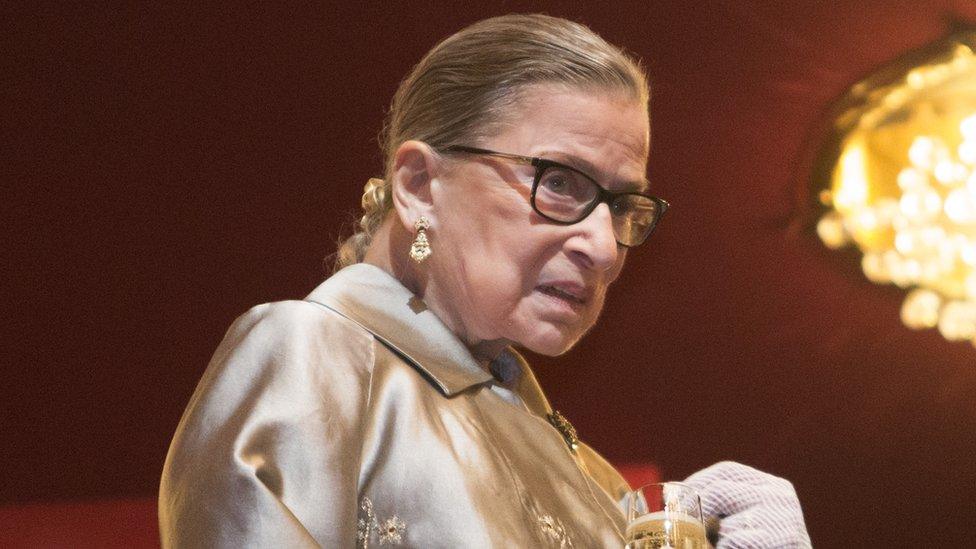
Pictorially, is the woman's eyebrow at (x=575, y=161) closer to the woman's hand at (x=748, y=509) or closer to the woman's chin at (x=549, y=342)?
the woman's chin at (x=549, y=342)

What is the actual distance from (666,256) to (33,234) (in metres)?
1.10

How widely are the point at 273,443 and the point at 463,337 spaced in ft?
1.08

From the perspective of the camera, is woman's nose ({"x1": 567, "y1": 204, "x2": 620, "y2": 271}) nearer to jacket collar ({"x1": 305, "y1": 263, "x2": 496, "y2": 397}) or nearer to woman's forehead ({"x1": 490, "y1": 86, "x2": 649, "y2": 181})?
woman's forehead ({"x1": 490, "y1": 86, "x2": 649, "y2": 181})

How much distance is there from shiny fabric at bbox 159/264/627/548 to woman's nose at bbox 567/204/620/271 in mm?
150

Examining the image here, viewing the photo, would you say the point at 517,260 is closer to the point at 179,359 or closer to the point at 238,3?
the point at 179,359

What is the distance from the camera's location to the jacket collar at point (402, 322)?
1162mm

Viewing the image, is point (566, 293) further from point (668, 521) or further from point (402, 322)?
point (668, 521)

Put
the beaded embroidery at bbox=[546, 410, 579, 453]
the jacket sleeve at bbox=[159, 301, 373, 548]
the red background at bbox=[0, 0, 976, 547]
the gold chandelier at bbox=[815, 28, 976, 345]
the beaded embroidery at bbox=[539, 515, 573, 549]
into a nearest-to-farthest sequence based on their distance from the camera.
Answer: the jacket sleeve at bbox=[159, 301, 373, 548]
the beaded embroidery at bbox=[539, 515, 573, 549]
the beaded embroidery at bbox=[546, 410, 579, 453]
the red background at bbox=[0, 0, 976, 547]
the gold chandelier at bbox=[815, 28, 976, 345]

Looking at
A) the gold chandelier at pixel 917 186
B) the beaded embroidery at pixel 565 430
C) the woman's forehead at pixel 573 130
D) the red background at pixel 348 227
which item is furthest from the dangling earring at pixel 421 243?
the gold chandelier at pixel 917 186

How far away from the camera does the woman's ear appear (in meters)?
1.26

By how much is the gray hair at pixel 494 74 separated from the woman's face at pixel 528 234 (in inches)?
0.7

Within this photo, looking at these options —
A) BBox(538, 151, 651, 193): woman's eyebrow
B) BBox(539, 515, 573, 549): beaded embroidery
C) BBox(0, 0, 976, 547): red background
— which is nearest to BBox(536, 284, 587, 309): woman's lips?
BBox(538, 151, 651, 193): woman's eyebrow

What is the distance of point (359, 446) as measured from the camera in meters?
1.04

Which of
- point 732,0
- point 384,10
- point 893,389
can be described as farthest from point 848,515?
point 384,10
